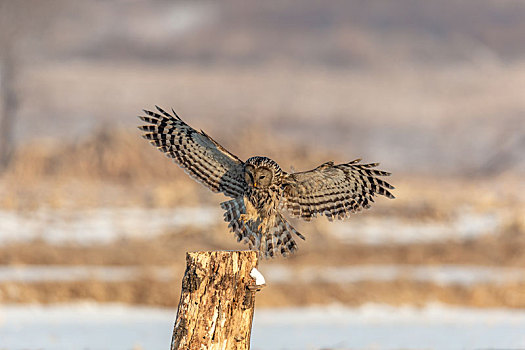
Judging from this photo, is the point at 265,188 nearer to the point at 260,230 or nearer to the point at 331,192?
the point at 260,230

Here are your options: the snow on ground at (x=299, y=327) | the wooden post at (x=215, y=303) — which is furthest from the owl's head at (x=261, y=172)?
the snow on ground at (x=299, y=327)

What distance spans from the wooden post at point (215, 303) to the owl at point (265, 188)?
36.5 inches

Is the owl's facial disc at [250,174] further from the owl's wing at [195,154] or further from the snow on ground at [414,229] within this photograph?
the snow on ground at [414,229]

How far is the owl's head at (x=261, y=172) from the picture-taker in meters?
7.79

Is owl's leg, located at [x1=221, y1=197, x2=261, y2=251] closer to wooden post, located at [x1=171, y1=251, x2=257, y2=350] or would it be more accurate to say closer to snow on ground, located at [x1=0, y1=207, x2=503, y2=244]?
wooden post, located at [x1=171, y1=251, x2=257, y2=350]

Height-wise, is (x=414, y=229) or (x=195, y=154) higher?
(x=414, y=229)

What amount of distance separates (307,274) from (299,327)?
3.22 meters

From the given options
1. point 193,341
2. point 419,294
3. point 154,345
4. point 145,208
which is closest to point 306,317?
A: point 419,294

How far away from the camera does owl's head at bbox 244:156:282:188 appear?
7.79 meters

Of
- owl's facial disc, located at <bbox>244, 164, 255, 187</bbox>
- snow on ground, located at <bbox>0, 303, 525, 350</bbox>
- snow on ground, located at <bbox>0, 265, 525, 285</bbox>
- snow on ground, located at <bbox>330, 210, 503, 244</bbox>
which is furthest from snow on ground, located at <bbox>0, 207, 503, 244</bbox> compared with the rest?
owl's facial disc, located at <bbox>244, 164, 255, 187</bbox>

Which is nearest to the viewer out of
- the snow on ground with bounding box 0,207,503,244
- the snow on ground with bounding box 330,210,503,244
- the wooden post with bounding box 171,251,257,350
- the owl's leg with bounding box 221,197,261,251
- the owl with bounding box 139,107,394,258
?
the wooden post with bounding box 171,251,257,350

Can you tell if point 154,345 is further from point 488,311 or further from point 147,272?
point 488,311

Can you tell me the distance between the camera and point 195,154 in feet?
27.1

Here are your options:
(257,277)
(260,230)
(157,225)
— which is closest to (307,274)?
(157,225)
